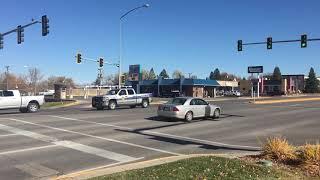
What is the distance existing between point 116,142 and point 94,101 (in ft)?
77.2

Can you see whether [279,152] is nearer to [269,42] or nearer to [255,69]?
[269,42]

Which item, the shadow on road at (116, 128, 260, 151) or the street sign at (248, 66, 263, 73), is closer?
the shadow on road at (116, 128, 260, 151)

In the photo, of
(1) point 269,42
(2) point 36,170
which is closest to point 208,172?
(2) point 36,170

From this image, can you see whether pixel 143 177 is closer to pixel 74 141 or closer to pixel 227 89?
pixel 74 141

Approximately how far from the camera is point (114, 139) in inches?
728

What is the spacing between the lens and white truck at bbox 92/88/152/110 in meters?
39.8

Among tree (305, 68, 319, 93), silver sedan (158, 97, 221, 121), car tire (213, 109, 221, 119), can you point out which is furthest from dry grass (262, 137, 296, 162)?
tree (305, 68, 319, 93)

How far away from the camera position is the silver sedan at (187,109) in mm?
26756

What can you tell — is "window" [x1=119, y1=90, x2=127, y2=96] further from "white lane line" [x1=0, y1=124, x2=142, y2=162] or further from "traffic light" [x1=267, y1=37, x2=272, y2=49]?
"white lane line" [x1=0, y1=124, x2=142, y2=162]

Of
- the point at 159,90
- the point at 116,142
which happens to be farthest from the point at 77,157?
the point at 159,90

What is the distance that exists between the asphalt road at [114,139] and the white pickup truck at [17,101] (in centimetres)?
1108

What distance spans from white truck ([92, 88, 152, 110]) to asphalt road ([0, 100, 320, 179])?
470 inches

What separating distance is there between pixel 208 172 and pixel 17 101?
2941 cm

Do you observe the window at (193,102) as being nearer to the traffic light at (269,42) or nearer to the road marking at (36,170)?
the road marking at (36,170)
